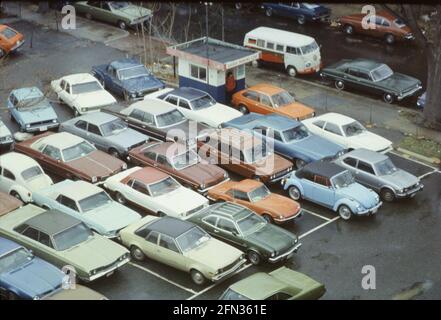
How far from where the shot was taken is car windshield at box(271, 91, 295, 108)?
28078 mm

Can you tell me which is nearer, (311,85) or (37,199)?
(37,199)

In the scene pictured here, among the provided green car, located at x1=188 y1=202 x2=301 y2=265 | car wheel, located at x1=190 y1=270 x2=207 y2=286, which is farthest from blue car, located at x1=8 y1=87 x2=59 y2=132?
car wheel, located at x1=190 y1=270 x2=207 y2=286

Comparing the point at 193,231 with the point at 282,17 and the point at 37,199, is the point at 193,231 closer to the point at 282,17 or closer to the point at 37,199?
the point at 37,199

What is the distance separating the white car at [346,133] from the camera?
25.3 metres

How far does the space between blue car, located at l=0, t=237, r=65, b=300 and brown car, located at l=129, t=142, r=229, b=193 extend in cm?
643

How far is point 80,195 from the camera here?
2058 cm

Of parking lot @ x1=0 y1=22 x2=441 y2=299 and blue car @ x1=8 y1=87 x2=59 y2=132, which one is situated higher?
blue car @ x1=8 y1=87 x2=59 y2=132

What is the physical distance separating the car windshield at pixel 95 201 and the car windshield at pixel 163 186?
1.37 m

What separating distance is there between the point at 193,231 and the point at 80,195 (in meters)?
4.00

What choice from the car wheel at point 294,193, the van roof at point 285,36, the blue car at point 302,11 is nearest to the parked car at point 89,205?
the car wheel at point 294,193

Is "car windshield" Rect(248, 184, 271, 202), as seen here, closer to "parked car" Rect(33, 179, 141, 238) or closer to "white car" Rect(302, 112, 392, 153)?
"parked car" Rect(33, 179, 141, 238)

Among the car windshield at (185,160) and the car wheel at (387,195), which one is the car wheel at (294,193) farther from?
the car windshield at (185,160)
